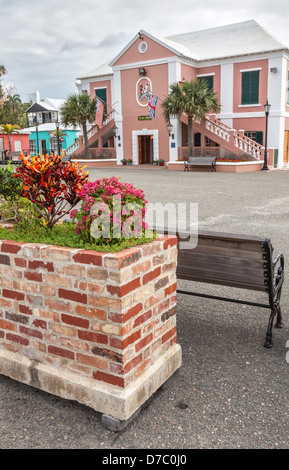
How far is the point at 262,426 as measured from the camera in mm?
2641

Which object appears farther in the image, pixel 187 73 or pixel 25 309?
pixel 187 73

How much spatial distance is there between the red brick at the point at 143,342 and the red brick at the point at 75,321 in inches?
13.9

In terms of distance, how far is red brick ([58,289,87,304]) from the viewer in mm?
2660

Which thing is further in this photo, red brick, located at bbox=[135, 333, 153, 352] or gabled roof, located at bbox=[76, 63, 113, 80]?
gabled roof, located at bbox=[76, 63, 113, 80]

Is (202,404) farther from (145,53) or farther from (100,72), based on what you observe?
(100,72)

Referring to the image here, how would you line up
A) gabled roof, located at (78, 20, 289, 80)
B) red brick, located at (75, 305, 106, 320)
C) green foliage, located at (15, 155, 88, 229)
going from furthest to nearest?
gabled roof, located at (78, 20, 289, 80) → green foliage, located at (15, 155, 88, 229) → red brick, located at (75, 305, 106, 320)

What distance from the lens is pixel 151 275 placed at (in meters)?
2.84

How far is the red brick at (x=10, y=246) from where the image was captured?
289 centimetres

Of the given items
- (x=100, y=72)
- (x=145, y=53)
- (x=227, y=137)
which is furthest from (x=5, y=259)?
(x=100, y=72)

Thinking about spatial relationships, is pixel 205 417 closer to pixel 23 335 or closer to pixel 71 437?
pixel 71 437

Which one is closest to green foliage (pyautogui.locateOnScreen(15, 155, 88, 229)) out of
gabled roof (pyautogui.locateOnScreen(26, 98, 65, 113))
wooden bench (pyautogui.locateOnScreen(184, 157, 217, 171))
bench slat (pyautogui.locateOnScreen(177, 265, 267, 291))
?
bench slat (pyautogui.locateOnScreen(177, 265, 267, 291))

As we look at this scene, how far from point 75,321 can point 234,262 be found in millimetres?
1556

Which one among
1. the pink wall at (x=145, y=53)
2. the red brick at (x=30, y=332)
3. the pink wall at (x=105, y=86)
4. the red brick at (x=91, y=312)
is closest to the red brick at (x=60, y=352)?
the red brick at (x=30, y=332)

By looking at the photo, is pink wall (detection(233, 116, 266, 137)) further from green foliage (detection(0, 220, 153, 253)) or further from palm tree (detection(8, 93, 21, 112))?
palm tree (detection(8, 93, 21, 112))
